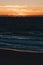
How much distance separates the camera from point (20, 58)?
1528mm

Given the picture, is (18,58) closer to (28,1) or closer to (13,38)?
(13,38)

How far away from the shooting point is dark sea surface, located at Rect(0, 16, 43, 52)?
1.53 meters

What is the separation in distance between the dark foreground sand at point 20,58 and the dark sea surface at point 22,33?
4 cm

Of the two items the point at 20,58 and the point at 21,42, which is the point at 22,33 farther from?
the point at 20,58

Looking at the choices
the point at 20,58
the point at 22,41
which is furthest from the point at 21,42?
the point at 20,58

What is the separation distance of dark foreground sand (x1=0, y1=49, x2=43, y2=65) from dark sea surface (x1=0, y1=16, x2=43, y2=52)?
44mm

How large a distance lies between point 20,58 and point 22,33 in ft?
0.72

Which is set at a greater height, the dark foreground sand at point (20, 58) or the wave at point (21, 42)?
the wave at point (21, 42)

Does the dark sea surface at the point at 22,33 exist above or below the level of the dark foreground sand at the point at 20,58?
above

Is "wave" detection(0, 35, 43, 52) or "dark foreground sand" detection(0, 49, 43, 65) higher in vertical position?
"wave" detection(0, 35, 43, 52)

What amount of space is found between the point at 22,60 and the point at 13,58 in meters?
0.08

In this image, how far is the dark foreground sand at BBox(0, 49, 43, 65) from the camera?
1489mm

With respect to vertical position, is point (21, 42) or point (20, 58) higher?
point (21, 42)

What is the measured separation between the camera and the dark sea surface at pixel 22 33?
1.53 meters
